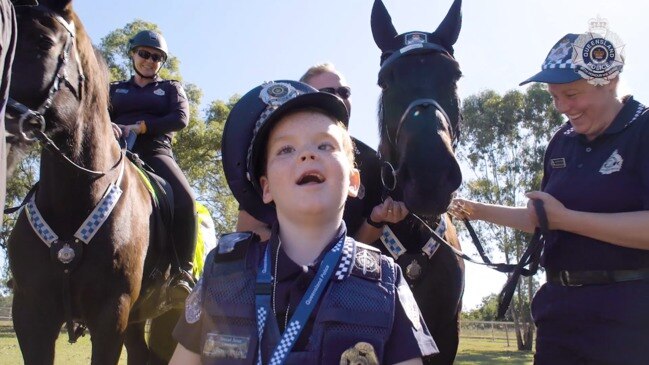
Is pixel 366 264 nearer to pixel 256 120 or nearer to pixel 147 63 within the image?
pixel 256 120

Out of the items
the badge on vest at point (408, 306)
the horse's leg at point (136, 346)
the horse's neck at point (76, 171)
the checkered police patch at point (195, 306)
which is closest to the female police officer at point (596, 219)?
the badge on vest at point (408, 306)

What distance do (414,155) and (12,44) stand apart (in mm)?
2100

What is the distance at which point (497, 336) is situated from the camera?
4500 cm

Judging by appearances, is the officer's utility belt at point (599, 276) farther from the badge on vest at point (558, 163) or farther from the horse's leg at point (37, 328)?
the horse's leg at point (37, 328)

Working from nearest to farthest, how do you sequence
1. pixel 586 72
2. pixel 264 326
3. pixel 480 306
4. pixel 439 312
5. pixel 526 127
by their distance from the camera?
pixel 264 326 → pixel 586 72 → pixel 439 312 → pixel 526 127 → pixel 480 306

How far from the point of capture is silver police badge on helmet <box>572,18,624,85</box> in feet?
11.6

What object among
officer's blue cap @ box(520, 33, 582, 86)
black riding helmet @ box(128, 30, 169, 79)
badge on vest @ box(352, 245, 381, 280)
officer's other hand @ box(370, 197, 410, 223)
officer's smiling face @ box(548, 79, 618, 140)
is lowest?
badge on vest @ box(352, 245, 381, 280)

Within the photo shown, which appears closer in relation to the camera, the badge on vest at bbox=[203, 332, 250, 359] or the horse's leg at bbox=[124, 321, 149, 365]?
the badge on vest at bbox=[203, 332, 250, 359]

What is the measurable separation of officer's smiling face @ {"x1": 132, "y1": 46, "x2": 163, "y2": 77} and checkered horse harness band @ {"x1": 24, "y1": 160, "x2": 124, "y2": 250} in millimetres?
2339

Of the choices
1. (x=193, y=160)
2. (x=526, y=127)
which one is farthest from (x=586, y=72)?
(x=526, y=127)

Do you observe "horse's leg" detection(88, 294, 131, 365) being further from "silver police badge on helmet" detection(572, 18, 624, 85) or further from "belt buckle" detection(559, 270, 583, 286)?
"silver police badge on helmet" detection(572, 18, 624, 85)

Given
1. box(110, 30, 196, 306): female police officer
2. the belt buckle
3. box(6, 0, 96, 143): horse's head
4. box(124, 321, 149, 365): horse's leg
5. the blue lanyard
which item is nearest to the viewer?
the blue lanyard

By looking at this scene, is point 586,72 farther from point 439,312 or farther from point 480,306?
point 480,306

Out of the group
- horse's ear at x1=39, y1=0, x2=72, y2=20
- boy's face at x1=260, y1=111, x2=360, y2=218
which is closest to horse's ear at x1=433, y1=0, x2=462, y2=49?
boy's face at x1=260, y1=111, x2=360, y2=218
